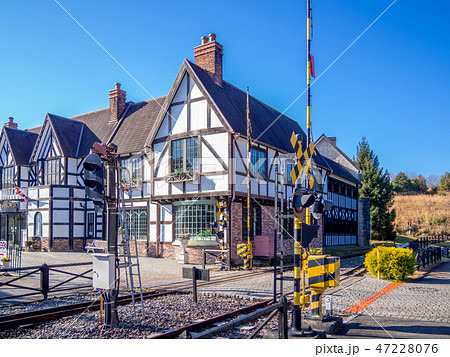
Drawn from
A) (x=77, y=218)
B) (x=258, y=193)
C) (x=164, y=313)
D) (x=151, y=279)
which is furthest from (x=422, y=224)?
(x=164, y=313)

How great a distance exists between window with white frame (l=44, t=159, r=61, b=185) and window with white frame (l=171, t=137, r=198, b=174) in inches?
413

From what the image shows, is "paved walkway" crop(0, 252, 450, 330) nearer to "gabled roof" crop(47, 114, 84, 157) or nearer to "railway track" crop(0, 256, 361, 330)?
"railway track" crop(0, 256, 361, 330)

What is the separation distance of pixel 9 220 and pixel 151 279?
68.8 feet

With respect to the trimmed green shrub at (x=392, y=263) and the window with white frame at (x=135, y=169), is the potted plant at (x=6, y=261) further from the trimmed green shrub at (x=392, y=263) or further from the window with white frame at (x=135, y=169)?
the trimmed green shrub at (x=392, y=263)

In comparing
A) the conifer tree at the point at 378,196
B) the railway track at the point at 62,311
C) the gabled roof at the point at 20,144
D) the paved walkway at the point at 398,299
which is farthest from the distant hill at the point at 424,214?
the railway track at the point at 62,311

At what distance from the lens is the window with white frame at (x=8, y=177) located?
29094mm

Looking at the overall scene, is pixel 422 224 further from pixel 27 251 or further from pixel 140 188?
pixel 27 251

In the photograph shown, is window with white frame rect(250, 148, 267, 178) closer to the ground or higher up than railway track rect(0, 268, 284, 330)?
higher up

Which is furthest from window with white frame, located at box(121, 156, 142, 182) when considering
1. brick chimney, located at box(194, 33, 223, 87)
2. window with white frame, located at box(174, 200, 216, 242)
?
brick chimney, located at box(194, 33, 223, 87)

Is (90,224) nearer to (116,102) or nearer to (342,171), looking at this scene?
(116,102)

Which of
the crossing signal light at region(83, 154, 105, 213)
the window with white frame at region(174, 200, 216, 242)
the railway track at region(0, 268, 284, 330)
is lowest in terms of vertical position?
the railway track at region(0, 268, 284, 330)

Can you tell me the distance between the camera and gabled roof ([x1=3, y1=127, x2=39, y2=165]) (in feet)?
94.3

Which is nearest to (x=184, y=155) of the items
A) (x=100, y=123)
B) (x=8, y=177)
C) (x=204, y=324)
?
(x=100, y=123)

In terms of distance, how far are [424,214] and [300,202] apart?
4756 centimetres
